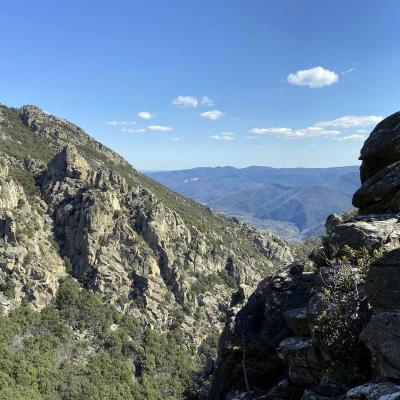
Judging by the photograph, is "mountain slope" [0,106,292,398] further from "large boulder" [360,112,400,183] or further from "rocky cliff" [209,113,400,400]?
"large boulder" [360,112,400,183]

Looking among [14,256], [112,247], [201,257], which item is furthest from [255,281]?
Result: [14,256]

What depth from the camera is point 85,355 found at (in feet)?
321

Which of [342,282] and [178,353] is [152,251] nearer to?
[178,353]

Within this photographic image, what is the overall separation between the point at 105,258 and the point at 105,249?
2.98 metres

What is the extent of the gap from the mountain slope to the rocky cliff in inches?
3152

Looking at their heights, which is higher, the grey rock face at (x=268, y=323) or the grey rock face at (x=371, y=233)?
the grey rock face at (x=371, y=233)

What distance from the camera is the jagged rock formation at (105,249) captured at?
350 ft

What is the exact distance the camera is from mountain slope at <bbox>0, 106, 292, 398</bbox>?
104m

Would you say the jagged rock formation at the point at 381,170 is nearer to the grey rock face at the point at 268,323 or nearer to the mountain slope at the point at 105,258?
the grey rock face at the point at 268,323

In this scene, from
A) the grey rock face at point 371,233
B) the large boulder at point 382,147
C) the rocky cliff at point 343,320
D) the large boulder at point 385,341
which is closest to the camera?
the large boulder at point 385,341

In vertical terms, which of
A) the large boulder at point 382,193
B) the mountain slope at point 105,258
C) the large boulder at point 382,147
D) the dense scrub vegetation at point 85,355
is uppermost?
the large boulder at point 382,147

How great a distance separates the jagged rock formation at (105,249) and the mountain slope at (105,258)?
31cm

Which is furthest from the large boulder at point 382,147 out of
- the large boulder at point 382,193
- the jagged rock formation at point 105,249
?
the jagged rock formation at point 105,249

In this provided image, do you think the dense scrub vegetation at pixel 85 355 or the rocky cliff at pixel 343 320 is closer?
the rocky cliff at pixel 343 320
